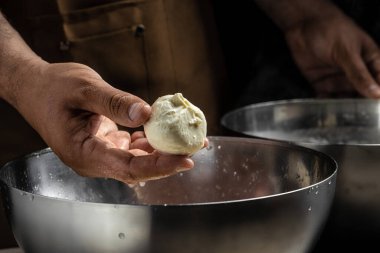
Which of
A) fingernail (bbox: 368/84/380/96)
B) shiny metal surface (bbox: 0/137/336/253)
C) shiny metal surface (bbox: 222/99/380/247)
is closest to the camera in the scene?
shiny metal surface (bbox: 0/137/336/253)

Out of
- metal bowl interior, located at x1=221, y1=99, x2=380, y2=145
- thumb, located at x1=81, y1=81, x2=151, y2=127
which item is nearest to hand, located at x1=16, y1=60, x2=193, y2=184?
thumb, located at x1=81, y1=81, x2=151, y2=127

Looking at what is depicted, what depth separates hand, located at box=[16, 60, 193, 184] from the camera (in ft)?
3.35

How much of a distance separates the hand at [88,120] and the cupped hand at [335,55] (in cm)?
84

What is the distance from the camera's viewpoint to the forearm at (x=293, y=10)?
6.61 ft

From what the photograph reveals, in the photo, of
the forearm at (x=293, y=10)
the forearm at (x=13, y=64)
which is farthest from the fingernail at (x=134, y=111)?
the forearm at (x=293, y=10)

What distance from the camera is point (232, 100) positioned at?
2.16m

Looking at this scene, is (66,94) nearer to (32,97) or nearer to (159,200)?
(32,97)

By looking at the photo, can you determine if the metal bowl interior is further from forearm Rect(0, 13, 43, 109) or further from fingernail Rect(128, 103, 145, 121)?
fingernail Rect(128, 103, 145, 121)

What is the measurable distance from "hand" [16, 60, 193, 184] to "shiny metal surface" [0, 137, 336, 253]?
0.07m

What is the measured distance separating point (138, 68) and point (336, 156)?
2.66 ft

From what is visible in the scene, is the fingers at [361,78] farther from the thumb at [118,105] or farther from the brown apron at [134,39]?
the thumb at [118,105]

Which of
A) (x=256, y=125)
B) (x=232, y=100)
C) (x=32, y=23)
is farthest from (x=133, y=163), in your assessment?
(x=232, y=100)

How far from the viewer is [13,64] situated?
136 cm

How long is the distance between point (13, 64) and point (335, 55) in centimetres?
100
